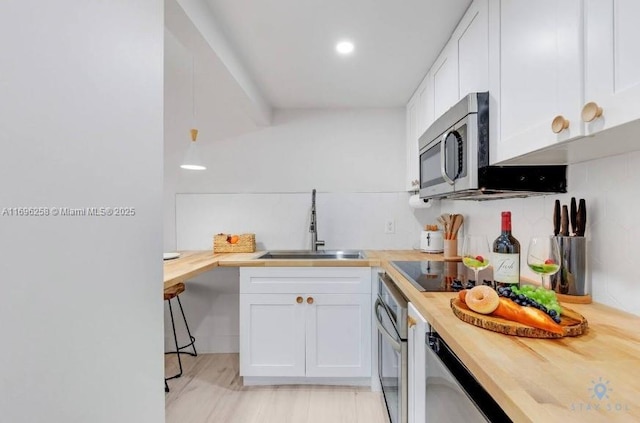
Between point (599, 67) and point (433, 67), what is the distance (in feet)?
4.31

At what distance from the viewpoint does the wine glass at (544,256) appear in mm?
1034

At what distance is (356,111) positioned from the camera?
276cm

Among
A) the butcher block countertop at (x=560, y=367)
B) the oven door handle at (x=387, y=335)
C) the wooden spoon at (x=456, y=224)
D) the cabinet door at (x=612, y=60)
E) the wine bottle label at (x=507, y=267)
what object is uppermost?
the cabinet door at (x=612, y=60)

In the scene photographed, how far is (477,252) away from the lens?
4.04ft

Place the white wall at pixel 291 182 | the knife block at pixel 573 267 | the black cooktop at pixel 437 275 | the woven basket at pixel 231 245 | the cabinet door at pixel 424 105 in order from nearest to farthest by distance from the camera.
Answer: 1. the knife block at pixel 573 267
2. the black cooktop at pixel 437 275
3. the cabinet door at pixel 424 105
4. the woven basket at pixel 231 245
5. the white wall at pixel 291 182

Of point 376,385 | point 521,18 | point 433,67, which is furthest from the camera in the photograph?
point 376,385

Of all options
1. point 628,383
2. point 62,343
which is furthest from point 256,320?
point 628,383

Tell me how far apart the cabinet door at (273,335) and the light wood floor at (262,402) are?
0.47 ft

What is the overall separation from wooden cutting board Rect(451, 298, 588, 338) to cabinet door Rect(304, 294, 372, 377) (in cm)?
120

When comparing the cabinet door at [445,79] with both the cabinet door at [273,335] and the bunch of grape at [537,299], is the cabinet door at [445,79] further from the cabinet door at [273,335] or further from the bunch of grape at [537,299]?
the cabinet door at [273,335]

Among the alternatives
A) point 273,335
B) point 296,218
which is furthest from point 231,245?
point 273,335

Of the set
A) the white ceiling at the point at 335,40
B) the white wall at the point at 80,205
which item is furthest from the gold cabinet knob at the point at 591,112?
the white wall at the point at 80,205

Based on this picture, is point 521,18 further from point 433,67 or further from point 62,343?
point 62,343

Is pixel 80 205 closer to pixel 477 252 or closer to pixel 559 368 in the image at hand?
pixel 559 368
